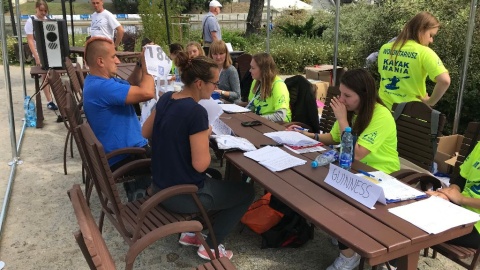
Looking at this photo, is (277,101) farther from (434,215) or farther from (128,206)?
(434,215)

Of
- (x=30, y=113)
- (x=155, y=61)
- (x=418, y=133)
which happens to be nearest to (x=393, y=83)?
(x=418, y=133)

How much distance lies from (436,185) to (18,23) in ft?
16.4

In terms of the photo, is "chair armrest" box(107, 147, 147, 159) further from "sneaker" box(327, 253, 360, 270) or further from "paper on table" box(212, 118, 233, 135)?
"sneaker" box(327, 253, 360, 270)

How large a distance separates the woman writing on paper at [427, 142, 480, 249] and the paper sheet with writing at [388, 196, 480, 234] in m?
0.28

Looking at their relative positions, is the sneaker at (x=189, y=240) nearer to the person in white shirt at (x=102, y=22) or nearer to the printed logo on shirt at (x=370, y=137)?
the printed logo on shirt at (x=370, y=137)

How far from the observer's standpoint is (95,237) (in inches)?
51.9

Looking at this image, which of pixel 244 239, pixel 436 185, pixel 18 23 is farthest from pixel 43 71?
pixel 436 185

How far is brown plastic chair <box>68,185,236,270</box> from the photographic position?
3.73ft

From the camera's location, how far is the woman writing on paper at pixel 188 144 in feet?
7.66

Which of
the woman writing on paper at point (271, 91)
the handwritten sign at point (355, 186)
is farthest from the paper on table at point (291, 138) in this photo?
the woman writing on paper at point (271, 91)

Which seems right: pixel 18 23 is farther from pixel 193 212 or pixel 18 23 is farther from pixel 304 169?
pixel 304 169

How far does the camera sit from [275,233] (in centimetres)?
294

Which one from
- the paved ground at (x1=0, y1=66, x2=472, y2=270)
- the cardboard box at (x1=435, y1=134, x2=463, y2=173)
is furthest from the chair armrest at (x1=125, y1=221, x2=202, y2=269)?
the cardboard box at (x1=435, y1=134, x2=463, y2=173)

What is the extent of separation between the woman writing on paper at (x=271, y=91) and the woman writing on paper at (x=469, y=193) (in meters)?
1.90
